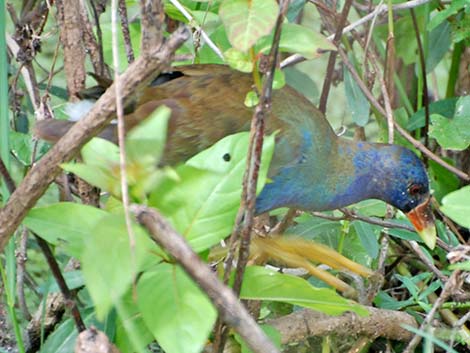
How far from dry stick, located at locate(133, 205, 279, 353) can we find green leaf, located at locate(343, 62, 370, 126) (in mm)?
1338

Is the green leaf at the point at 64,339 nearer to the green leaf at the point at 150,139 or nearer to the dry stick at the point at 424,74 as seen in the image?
the green leaf at the point at 150,139

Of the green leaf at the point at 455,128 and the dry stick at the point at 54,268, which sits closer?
the dry stick at the point at 54,268

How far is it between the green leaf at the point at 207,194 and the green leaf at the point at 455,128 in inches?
44.5

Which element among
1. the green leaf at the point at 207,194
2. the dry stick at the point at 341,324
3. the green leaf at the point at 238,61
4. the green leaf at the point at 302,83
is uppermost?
the green leaf at the point at 238,61

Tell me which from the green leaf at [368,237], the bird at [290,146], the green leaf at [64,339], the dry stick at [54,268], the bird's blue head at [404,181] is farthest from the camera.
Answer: the bird's blue head at [404,181]

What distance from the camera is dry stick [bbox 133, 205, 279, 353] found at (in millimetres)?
1290

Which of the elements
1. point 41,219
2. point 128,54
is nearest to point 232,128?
point 128,54

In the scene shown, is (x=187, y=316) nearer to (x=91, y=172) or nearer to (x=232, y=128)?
(x=91, y=172)

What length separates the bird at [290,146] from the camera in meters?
2.11

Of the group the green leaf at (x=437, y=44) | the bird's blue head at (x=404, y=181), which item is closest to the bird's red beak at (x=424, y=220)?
the bird's blue head at (x=404, y=181)

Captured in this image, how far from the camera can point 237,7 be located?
5.12 feet

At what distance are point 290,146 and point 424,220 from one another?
407 mm

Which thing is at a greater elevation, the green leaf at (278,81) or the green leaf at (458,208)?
the green leaf at (278,81)

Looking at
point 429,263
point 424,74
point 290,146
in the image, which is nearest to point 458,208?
point 429,263
